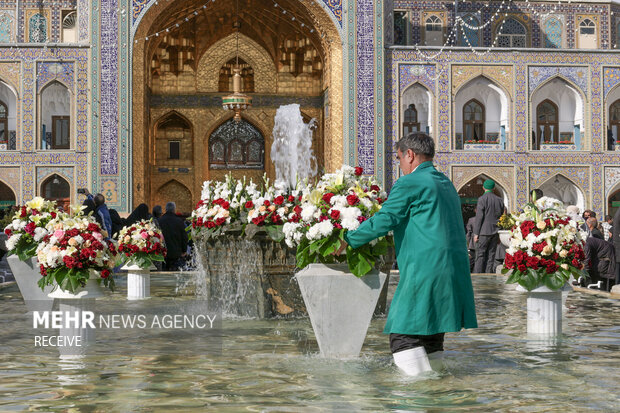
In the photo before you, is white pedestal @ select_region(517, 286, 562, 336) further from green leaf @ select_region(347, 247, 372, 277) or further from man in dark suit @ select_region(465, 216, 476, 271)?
man in dark suit @ select_region(465, 216, 476, 271)

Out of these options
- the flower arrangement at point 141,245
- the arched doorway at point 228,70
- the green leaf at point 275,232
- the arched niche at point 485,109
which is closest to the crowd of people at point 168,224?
the flower arrangement at point 141,245

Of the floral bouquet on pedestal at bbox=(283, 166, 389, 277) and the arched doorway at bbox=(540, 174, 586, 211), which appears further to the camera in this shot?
the arched doorway at bbox=(540, 174, 586, 211)

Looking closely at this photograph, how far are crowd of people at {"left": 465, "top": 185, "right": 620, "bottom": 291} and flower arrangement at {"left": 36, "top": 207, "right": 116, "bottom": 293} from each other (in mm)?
5936

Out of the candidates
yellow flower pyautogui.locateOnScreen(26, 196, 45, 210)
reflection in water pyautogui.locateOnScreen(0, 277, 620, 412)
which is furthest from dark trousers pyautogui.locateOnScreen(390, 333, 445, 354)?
yellow flower pyautogui.locateOnScreen(26, 196, 45, 210)

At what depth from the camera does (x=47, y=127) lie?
24.0m

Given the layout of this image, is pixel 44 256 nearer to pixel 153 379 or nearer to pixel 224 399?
pixel 153 379

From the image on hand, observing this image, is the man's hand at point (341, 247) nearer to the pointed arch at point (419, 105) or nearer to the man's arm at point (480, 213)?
the man's arm at point (480, 213)

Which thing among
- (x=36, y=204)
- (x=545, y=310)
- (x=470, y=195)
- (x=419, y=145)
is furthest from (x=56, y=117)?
(x=419, y=145)

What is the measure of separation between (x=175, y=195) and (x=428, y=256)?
73.0 ft

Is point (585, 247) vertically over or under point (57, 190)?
under

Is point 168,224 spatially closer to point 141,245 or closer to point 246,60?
point 141,245

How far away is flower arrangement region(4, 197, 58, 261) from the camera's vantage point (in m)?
7.51

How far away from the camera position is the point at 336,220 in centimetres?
496

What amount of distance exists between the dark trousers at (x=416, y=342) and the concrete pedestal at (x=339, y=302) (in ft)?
2.26
